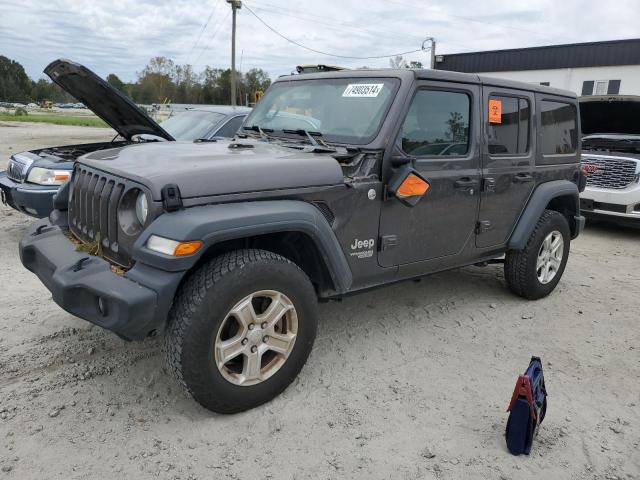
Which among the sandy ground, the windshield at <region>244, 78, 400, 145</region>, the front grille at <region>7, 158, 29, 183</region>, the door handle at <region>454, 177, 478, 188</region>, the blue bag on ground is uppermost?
the windshield at <region>244, 78, 400, 145</region>

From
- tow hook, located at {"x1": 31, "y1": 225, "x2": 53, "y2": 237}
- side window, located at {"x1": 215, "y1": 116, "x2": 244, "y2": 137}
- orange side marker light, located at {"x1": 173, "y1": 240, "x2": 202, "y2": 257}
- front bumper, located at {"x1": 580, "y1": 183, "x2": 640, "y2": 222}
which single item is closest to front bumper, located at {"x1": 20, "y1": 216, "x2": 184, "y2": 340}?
orange side marker light, located at {"x1": 173, "y1": 240, "x2": 202, "y2": 257}

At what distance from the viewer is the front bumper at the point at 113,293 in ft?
8.10

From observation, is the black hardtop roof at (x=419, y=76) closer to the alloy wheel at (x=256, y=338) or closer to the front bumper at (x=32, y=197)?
the alloy wheel at (x=256, y=338)

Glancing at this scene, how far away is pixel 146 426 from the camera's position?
2824mm

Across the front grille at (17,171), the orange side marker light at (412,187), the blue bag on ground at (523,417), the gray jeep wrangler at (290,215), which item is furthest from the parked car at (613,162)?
the front grille at (17,171)

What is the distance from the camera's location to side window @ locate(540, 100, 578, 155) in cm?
462

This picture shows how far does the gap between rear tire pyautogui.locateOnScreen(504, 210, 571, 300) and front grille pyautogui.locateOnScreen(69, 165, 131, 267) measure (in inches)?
133

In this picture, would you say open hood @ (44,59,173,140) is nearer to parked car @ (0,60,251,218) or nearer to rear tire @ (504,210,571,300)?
parked car @ (0,60,251,218)

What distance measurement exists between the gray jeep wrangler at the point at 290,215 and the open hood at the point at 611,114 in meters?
4.73

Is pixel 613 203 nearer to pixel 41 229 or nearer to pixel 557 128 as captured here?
pixel 557 128

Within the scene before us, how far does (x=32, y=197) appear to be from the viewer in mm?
5605

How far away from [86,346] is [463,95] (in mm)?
3241

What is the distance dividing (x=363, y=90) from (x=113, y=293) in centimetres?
217

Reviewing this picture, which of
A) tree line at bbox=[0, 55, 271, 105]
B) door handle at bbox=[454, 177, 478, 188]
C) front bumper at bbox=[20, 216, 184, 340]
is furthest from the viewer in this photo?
tree line at bbox=[0, 55, 271, 105]
